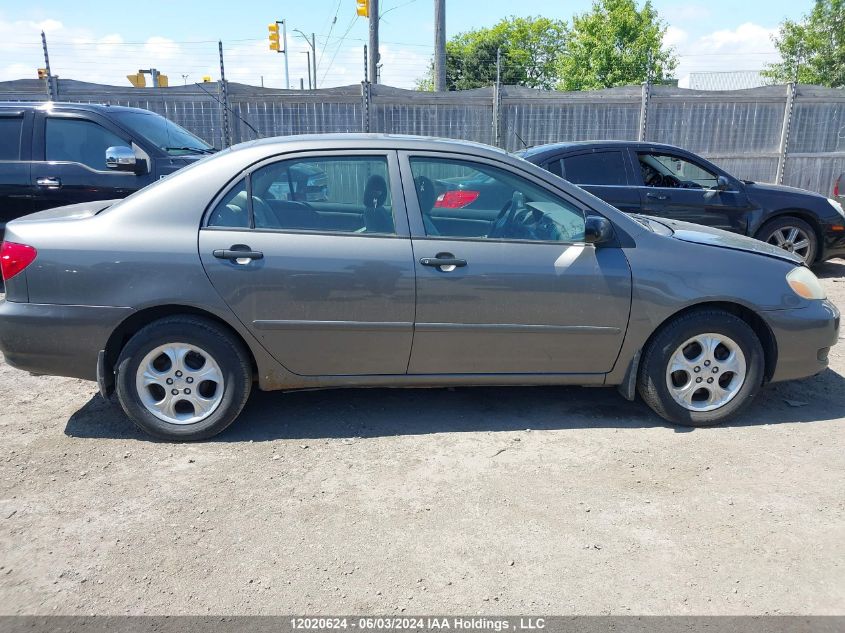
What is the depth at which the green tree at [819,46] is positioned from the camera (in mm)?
29297

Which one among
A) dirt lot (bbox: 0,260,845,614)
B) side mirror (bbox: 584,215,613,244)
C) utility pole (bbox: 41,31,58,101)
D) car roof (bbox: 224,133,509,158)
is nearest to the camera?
dirt lot (bbox: 0,260,845,614)

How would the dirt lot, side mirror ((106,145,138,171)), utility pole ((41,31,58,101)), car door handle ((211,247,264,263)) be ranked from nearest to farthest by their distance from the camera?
1. the dirt lot
2. car door handle ((211,247,264,263))
3. side mirror ((106,145,138,171))
4. utility pole ((41,31,58,101))

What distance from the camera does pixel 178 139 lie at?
25.2 ft

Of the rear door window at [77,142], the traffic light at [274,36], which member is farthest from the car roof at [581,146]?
the traffic light at [274,36]

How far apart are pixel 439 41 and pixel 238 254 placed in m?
13.5

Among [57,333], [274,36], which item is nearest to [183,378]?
[57,333]

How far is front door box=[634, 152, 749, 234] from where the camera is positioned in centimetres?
761

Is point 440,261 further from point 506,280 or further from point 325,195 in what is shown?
point 325,195

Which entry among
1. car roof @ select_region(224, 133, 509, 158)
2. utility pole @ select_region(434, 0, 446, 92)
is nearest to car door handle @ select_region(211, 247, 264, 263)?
car roof @ select_region(224, 133, 509, 158)

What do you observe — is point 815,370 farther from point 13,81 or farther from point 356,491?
point 13,81

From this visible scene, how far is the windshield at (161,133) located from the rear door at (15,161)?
1003 millimetres

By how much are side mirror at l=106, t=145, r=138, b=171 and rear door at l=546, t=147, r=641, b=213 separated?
442 cm

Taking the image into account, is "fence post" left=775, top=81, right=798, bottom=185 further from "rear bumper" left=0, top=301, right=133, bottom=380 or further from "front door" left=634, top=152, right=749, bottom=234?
"rear bumper" left=0, top=301, right=133, bottom=380

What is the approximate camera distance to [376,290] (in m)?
3.76
